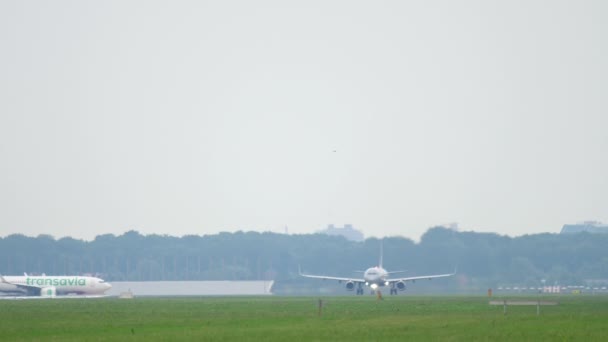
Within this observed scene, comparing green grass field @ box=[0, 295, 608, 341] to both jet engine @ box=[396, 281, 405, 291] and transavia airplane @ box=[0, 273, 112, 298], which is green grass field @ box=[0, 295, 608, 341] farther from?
transavia airplane @ box=[0, 273, 112, 298]

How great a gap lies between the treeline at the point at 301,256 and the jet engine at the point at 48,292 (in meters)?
32.7

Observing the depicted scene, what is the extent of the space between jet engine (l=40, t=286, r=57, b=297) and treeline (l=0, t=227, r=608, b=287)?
32.7 m

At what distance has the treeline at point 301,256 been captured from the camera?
12575 cm

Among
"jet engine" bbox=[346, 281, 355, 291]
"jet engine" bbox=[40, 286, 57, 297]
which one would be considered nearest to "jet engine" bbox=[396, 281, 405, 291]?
"jet engine" bbox=[346, 281, 355, 291]

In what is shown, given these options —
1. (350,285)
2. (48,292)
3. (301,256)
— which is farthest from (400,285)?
(301,256)

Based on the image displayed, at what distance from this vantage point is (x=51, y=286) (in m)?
115

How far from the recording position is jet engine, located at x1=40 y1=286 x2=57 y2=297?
370ft

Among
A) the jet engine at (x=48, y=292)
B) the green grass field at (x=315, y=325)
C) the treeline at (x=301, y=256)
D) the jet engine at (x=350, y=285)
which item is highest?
the treeline at (x=301, y=256)

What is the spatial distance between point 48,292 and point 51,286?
7.30ft

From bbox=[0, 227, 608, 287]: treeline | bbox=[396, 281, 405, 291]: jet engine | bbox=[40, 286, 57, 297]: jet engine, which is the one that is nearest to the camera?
bbox=[40, 286, 57, 297]: jet engine

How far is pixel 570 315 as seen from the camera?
55.3 metres

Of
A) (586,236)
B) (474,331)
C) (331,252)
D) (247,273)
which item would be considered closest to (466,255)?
(586,236)

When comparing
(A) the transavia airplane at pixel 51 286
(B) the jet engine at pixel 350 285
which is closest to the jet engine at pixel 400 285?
(B) the jet engine at pixel 350 285

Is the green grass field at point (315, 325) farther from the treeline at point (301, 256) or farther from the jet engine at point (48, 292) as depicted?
the treeline at point (301, 256)
